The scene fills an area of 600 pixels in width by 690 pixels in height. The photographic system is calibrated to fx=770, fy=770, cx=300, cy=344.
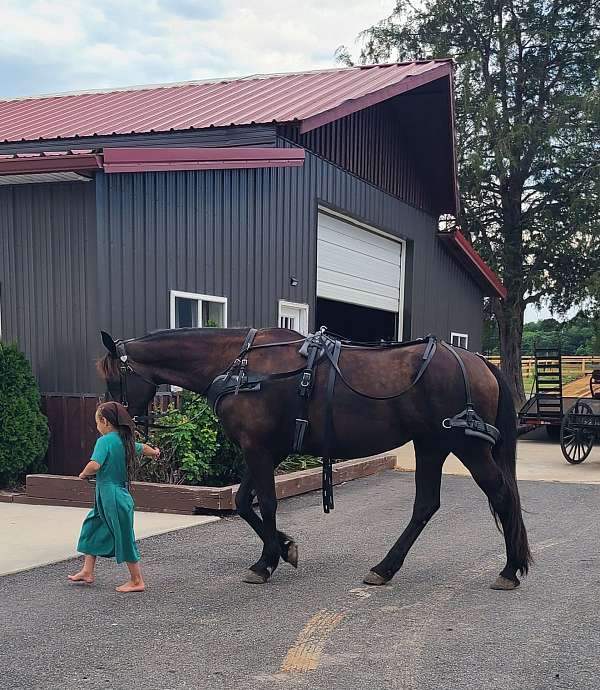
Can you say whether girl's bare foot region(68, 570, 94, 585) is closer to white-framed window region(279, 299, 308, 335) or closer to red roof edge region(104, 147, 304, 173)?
red roof edge region(104, 147, 304, 173)

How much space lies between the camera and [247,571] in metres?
5.60

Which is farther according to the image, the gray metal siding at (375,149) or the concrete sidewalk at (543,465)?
the gray metal siding at (375,149)

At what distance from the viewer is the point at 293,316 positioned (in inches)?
495

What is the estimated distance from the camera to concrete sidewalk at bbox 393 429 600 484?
35.6 feet

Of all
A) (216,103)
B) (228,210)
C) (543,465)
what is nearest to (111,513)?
(228,210)

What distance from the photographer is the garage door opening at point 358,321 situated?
16.5 m

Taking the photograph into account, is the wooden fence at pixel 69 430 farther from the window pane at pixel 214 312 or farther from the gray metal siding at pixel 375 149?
the gray metal siding at pixel 375 149

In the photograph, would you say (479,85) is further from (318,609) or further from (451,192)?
(318,609)

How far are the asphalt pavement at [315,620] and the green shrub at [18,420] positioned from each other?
8.09ft

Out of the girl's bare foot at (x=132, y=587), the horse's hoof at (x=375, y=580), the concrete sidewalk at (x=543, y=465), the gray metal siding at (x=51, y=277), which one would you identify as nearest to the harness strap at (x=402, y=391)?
the horse's hoof at (x=375, y=580)

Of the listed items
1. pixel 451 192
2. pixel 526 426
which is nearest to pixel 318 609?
pixel 526 426

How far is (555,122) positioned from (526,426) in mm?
11612

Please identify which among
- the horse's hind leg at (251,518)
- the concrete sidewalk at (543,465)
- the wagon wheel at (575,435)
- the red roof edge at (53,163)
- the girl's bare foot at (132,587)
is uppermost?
the red roof edge at (53,163)

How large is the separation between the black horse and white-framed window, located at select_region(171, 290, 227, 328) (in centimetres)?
368
